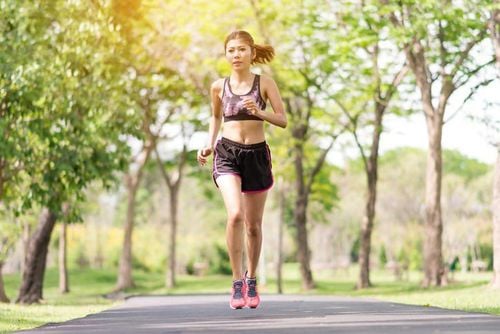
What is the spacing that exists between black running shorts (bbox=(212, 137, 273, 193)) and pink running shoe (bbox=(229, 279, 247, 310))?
87 cm

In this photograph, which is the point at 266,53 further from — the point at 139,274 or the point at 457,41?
the point at 139,274

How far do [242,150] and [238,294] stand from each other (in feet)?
4.50

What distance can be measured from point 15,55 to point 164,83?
61.2 ft

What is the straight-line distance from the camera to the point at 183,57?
1393 inches

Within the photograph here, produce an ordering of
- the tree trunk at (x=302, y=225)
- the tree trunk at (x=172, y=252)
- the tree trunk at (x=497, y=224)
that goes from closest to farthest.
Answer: the tree trunk at (x=497, y=224), the tree trunk at (x=302, y=225), the tree trunk at (x=172, y=252)

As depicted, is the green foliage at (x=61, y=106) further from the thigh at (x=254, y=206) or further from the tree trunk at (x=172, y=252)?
the tree trunk at (x=172, y=252)

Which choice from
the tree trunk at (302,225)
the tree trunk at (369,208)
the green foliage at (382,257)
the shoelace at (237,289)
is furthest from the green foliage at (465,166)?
the shoelace at (237,289)

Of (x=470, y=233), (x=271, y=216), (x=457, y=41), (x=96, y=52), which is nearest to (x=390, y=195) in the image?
(x=470, y=233)

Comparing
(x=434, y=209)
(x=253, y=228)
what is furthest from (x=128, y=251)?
(x=253, y=228)

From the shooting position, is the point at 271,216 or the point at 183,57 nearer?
the point at 183,57

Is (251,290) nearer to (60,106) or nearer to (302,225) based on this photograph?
(60,106)

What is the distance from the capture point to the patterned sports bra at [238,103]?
8.71 meters

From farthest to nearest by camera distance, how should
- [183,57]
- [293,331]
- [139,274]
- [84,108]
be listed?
[139,274]
[183,57]
[84,108]
[293,331]

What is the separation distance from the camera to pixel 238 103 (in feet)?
28.6
